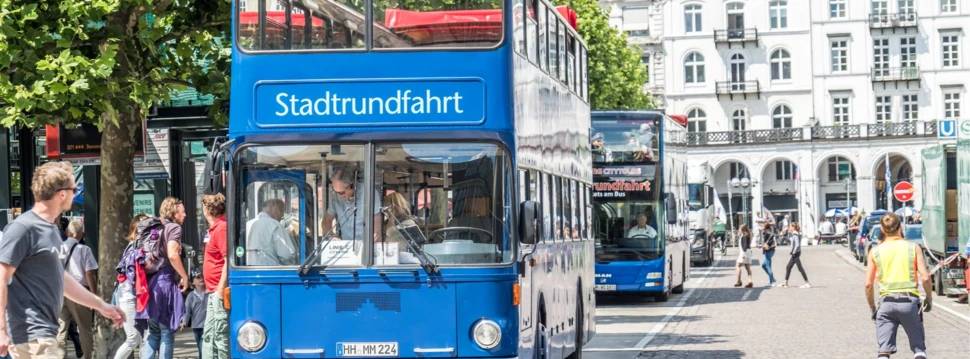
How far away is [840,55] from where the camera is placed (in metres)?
89.5

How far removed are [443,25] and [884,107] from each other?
8117 centimetres

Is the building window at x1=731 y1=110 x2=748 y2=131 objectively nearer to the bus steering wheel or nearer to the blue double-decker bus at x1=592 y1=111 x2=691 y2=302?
the blue double-decker bus at x1=592 y1=111 x2=691 y2=302

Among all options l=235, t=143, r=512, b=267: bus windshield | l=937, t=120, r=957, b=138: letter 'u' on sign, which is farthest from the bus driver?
l=937, t=120, r=957, b=138: letter 'u' on sign

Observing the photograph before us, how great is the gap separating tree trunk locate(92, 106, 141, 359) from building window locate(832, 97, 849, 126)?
77.8 m

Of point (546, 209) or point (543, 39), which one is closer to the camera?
point (546, 209)

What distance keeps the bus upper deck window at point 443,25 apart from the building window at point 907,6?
264ft

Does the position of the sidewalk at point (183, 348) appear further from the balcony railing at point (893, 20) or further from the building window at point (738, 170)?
the building window at point (738, 170)

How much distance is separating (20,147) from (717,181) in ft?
245

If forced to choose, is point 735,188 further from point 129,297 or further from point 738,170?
point 129,297

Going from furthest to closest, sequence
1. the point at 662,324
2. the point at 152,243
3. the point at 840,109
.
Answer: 1. the point at 840,109
2. the point at 662,324
3. the point at 152,243

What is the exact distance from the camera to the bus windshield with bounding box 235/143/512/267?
1047 cm

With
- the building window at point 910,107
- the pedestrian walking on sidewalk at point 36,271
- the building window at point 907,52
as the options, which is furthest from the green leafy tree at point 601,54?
the building window at point 910,107

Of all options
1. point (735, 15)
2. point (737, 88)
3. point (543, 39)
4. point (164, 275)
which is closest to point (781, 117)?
point (737, 88)

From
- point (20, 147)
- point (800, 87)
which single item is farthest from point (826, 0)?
point (20, 147)
